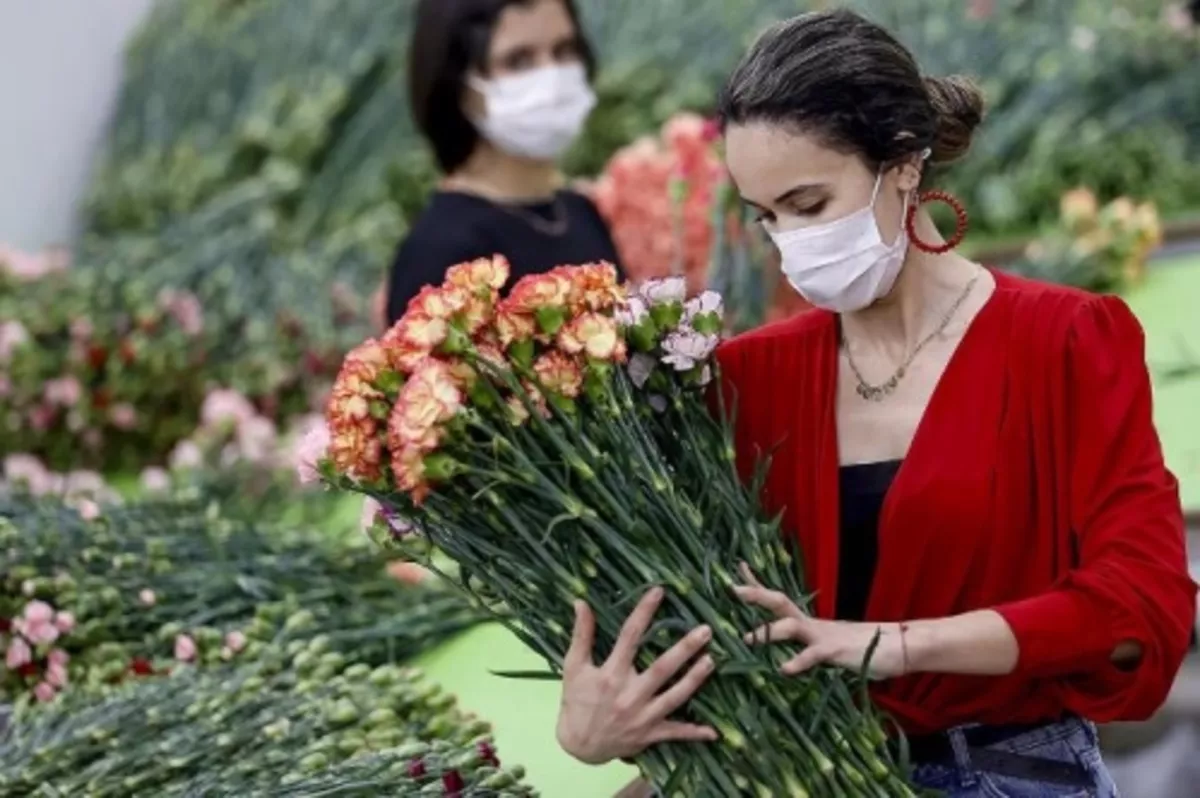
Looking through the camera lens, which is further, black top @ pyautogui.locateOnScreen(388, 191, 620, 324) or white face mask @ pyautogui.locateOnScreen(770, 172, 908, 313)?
black top @ pyautogui.locateOnScreen(388, 191, 620, 324)

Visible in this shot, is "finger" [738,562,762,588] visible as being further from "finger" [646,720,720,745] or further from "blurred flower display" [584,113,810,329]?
"blurred flower display" [584,113,810,329]

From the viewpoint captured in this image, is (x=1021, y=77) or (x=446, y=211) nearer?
(x=446, y=211)

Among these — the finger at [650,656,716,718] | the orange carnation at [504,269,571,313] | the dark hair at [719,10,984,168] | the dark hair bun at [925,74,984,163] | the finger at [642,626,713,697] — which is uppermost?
the dark hair at [719,10,984,168]

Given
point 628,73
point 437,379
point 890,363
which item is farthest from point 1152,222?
point 437,379

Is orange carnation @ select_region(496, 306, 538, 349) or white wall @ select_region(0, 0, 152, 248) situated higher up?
orange carnation @ select_region(496, 306, 538, 349)

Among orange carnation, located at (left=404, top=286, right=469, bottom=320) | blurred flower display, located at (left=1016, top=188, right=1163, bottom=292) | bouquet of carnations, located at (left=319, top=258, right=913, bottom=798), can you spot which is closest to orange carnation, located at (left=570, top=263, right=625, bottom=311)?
bouquet of carnations, located at (left=319, top=258, right=913, bottom=798)

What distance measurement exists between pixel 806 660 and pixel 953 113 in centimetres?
62

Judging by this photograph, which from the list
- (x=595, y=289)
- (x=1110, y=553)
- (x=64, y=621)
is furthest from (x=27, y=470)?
(x=1110, y=553)

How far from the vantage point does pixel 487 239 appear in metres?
4.00

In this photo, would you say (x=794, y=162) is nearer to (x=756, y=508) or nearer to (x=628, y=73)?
(x=756, y=508)

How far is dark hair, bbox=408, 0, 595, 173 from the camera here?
4.12m

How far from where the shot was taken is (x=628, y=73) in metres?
7.10

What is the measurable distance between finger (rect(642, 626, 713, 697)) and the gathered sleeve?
0.96 ft

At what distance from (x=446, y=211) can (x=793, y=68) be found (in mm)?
1811
